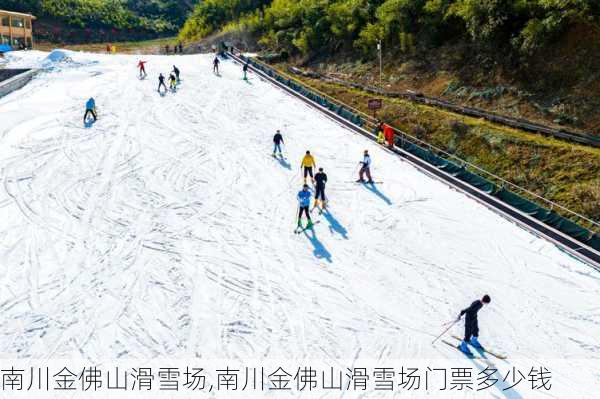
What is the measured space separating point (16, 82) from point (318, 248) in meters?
28.8

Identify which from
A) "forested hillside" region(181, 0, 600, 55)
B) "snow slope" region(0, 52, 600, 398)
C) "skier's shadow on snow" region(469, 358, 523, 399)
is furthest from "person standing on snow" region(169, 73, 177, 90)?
"skier's shadow on snow" region(469, 358, 523, 399)

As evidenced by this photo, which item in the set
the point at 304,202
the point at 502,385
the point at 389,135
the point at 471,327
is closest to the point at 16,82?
the point at 389,135

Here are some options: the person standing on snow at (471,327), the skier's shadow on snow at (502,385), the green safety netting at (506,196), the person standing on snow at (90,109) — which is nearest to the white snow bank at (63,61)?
the person standing on snow at (90,109)

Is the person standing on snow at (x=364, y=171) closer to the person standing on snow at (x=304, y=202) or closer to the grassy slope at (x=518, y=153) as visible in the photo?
the person standing on snow at (x=304, y=202)

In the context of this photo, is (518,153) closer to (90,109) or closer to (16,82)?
(90,109)

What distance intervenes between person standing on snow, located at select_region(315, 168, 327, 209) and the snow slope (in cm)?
61

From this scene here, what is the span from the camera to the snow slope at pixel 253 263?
10328 mm

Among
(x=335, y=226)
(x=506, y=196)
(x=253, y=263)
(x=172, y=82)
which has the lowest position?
(x=253, y=263)

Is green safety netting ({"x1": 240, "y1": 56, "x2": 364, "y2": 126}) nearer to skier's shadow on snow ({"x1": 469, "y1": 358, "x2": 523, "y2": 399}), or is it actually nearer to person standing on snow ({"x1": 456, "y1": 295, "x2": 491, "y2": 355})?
person standing on snow ({"x1": 456, "y1": 295, "x2": 491, "y2": 355})

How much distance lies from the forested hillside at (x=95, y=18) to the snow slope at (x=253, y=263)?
2267 inches

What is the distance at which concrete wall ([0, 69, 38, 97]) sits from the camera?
30.6 metres

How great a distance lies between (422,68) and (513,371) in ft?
89.9

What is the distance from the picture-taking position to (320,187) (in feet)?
52.7

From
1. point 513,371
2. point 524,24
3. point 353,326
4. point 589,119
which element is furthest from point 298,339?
point 524,24
